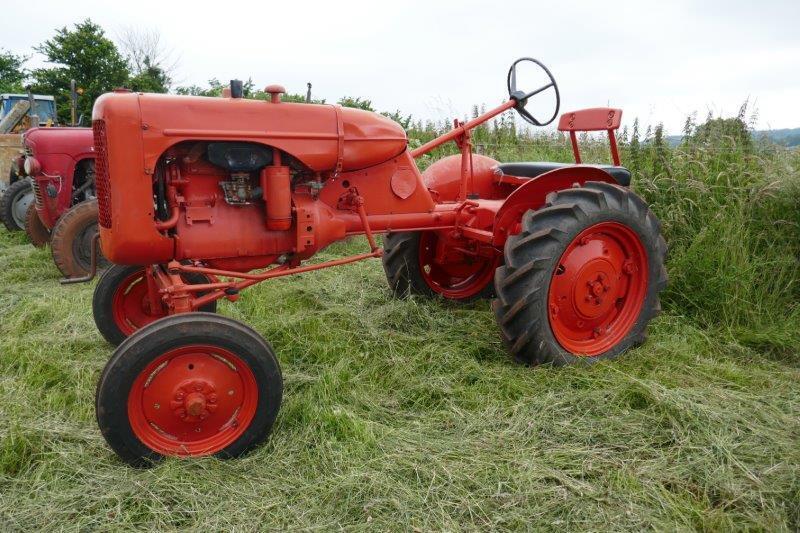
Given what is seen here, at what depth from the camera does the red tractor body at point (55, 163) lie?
6109 millimetres

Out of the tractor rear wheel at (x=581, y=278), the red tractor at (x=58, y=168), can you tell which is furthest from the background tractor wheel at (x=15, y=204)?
the tractor rear wheel at (x=581, y=278)

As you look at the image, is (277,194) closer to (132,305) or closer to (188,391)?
A: (188,391)

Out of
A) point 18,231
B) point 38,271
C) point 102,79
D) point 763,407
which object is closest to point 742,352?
point 763,407

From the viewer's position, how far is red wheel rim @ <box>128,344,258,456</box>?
7.77ft

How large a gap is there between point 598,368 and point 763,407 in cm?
77

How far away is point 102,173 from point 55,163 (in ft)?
13.5

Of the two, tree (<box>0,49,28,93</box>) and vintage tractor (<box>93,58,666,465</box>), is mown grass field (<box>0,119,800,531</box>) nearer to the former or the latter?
vintage tractor (<box>93,58,666,465</box>)

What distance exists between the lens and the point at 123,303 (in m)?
3.55

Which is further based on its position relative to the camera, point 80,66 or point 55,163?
point 80,66

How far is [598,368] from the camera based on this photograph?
321 centimetres

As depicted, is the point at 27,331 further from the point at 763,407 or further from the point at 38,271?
the point at 763,407

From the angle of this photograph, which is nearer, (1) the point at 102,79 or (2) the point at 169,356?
(2) the point at 169,356

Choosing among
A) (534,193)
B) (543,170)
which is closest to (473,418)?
(534,193)

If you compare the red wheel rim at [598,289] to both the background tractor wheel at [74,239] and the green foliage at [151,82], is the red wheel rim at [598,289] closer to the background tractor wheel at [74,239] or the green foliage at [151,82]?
the background tractor wheel at [74,239]
